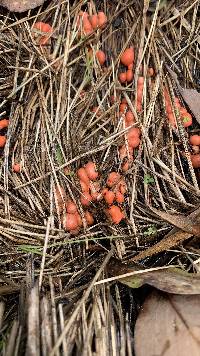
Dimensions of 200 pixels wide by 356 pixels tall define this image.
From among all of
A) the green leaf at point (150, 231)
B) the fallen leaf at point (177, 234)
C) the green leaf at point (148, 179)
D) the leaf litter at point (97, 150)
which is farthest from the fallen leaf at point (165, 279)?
the green leaf at point (148, 179)

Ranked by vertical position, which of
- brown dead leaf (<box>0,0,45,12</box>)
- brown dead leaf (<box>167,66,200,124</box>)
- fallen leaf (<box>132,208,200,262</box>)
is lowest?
fallen leaf (<box>132,208,200,262</box>)

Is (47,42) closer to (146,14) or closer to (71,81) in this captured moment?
(71,81)

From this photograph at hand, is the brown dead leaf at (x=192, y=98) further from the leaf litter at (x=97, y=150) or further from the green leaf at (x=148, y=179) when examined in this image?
the green leaf at (x=148, y=179)

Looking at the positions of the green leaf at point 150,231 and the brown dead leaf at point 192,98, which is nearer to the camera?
the green leaf at point 150,231

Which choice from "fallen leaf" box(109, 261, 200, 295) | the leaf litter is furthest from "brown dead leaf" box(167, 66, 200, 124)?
"fallen leaf" box(109, 261, 200, 295)

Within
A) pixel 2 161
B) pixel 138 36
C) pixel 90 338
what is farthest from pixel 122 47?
pixel 90 338

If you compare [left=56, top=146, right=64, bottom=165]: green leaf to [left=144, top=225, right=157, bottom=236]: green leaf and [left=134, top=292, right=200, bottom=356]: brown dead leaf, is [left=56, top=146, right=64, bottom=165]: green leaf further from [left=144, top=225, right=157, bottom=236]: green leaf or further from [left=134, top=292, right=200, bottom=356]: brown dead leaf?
[left=134, top=292, right=200, bottom=356]: brown dead leaf
